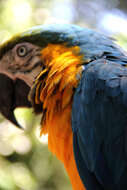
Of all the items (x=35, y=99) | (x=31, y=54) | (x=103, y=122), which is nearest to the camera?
(x=103, y=122)

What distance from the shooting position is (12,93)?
4.70 feet

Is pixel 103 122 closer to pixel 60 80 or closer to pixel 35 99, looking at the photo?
pixel 60 80

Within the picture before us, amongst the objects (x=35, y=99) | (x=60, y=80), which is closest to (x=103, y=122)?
(x=60, y=80)

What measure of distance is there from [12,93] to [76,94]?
0.50m

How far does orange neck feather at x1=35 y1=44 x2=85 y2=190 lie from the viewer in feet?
3.61

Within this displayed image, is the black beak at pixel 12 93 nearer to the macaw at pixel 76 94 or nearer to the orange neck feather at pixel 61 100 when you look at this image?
the macaw at pixel 76 94

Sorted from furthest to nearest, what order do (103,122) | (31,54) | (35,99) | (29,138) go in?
(29,138), (31,54), (35,99), (103,122)

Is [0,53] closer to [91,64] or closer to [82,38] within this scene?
[82,38]

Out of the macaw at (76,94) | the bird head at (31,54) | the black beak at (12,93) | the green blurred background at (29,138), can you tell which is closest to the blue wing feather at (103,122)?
the macaw at (76,94)

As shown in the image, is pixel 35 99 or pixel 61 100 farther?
pixel 35 99

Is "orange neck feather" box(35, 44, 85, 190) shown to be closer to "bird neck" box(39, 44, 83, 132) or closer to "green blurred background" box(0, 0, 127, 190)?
"bird neck" box(39, 44, 83, 132)

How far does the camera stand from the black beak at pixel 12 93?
1.41 metres

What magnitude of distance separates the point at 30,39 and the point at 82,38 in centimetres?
27

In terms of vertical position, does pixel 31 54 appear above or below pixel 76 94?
above
